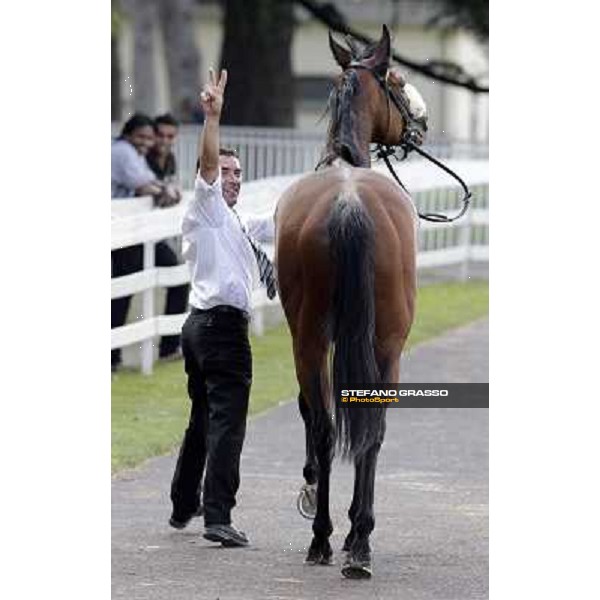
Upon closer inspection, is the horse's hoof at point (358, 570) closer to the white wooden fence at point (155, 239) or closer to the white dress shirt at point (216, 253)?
the white dress shirt at point (216, 253)

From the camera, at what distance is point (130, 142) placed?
600 inches

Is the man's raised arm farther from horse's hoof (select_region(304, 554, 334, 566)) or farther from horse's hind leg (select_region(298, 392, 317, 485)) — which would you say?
horse's hoof (select_region(304, 554, 334, 566))

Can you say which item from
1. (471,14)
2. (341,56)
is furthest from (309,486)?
(471,14)

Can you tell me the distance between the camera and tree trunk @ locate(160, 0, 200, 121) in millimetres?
30817

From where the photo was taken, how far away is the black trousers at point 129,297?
45.8 feet

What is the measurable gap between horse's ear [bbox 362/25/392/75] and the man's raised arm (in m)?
0.63

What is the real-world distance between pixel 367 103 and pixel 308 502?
5.29ft

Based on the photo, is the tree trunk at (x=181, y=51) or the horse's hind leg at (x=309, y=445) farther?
the tree trunk at (x=181, y=51)

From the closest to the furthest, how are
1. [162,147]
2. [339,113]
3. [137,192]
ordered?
[339,113] < [137,192] < [162,147]

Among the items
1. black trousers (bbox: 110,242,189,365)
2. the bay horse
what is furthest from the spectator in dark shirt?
the bay horse

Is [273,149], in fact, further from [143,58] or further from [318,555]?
[318,555]

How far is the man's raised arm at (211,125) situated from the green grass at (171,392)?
257 centimetres

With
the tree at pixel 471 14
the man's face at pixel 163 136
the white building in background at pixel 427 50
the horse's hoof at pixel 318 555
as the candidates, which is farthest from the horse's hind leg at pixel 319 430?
the tree at pixel 471 14

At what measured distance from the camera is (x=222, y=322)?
873cm
